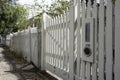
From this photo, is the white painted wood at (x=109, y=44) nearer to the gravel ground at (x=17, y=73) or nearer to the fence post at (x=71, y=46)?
the fence post at (x=71, y=46)

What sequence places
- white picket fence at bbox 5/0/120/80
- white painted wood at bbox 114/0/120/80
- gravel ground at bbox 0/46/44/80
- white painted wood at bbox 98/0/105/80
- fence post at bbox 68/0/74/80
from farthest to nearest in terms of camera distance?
gravel ground at bbox 0/46/44/80, fence post at bbox 68/0/74/80, white painted wood at bbox 98/0/105/80, white picket fence at bbox 5/0/120/80, white painted wood at bbox 114/0/120/80

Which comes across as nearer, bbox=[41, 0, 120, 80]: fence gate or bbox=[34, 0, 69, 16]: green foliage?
bbox=[41, 0, 120, 80]: fence gate

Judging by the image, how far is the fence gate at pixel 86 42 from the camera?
15.0 feet

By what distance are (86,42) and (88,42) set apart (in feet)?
0.36

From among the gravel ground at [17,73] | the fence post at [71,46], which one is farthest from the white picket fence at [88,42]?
the gravel ground at [17,73]

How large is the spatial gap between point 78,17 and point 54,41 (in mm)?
2478

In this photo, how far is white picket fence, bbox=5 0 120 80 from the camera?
4527 mm

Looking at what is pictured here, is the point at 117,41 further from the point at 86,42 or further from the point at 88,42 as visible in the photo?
the point at 86,42

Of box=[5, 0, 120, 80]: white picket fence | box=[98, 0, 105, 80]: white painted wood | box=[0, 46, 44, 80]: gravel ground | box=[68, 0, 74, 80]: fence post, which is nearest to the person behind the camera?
box=[5, 0, 120, 80]: white picket fence

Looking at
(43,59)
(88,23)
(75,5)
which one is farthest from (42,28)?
(88,23)

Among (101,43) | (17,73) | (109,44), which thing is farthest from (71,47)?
(17,73)

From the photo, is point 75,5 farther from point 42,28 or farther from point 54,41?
point 42,28

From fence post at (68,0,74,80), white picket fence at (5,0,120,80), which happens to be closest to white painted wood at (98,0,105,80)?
white picket fence at (5,0,120,80)

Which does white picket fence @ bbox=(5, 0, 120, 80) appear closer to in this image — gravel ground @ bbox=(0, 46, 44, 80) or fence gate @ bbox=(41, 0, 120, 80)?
fence gate @ bbox=(41, 0, 120, 80)
